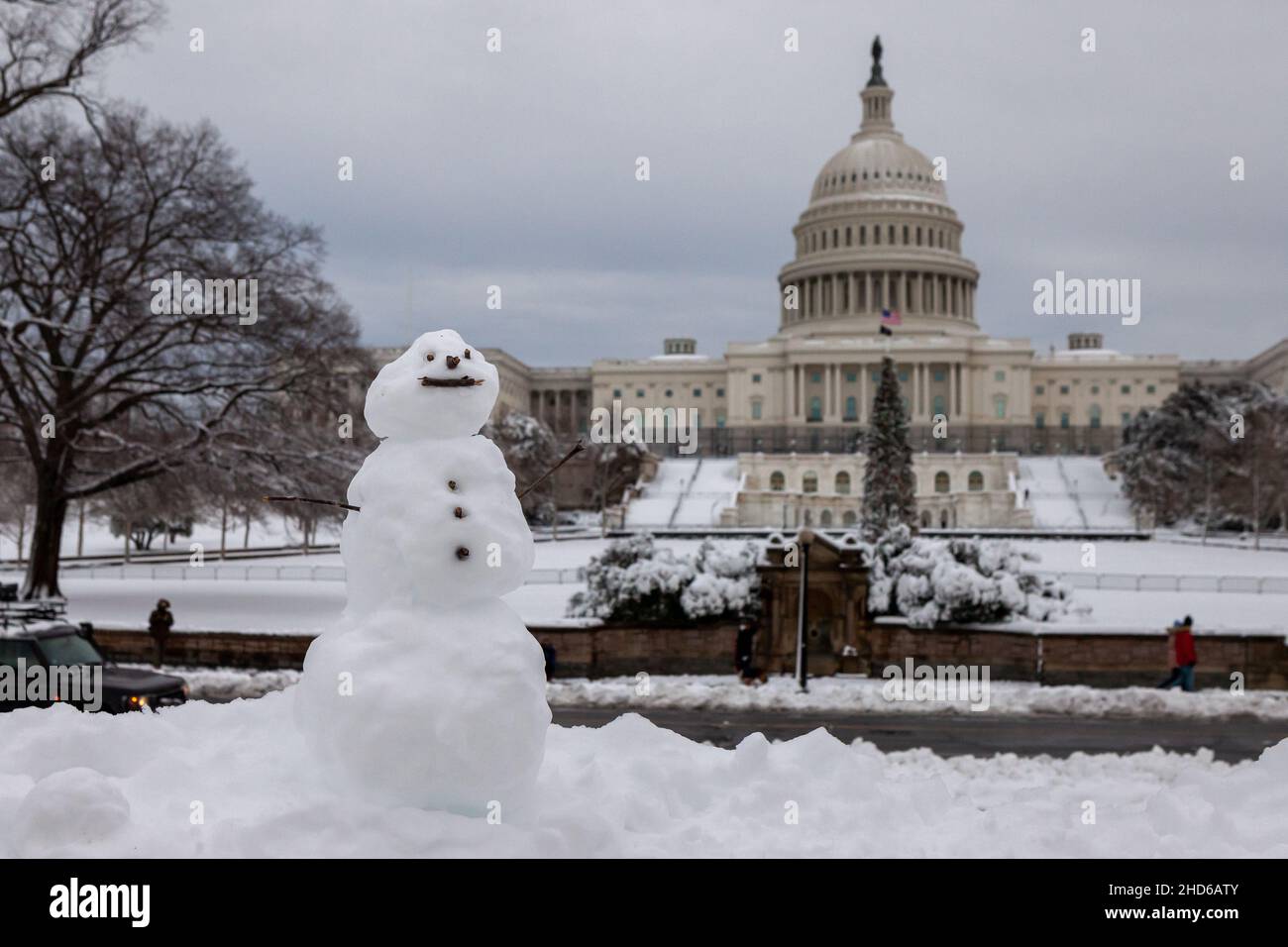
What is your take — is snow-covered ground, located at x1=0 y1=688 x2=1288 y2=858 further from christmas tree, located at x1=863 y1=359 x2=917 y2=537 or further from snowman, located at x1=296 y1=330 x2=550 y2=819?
christmas tree, located at x1=863 y1=359 x2=917 y2=537

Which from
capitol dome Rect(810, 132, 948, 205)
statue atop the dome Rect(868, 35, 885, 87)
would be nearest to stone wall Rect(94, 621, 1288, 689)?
capitol dome Rect(810, 132, 948, 205)

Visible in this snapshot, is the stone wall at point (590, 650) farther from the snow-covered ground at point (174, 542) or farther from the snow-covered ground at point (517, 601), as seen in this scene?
the snow-covered ground at point (174, 542)

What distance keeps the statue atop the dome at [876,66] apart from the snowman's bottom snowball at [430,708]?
140m

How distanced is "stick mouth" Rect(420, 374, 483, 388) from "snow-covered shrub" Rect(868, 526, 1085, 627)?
15.5 meters

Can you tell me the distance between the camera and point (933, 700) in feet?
60.4

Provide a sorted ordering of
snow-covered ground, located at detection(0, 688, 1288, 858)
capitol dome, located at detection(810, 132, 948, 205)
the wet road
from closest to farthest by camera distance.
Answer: snow-covered ground, located at detection(0, 688, 1288, 858) → the wet road → capitol dome, located at detection(810, 132, 948, 205)

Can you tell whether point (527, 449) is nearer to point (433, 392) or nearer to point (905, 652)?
point (905, 652)

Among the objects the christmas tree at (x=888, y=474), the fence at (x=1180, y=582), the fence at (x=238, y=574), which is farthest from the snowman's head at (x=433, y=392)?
the christmas tree at (x=888, y=474)

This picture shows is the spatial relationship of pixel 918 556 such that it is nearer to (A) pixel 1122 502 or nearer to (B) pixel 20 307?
(B) pixel 20 307

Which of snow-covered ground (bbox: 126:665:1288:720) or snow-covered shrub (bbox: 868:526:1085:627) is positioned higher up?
snow-covered shrub (bbox: 868:526:1085:627)

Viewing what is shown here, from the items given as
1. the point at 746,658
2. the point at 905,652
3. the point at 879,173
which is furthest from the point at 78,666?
the point at 879,173

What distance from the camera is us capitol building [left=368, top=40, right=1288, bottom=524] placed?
377 ft
